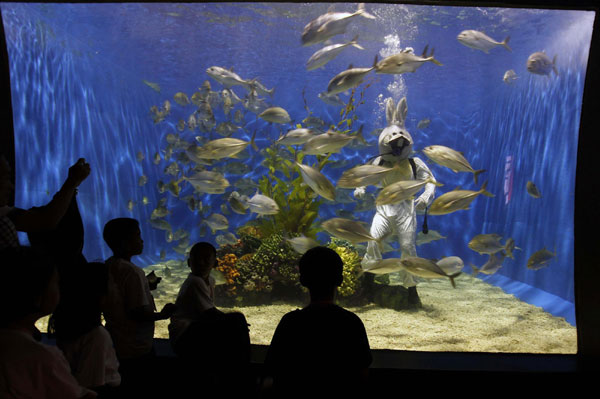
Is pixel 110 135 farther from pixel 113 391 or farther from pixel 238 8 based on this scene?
pixel 113 391

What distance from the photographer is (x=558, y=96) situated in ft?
28.5

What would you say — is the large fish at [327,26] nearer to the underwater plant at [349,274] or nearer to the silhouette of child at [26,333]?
the underwater plant at [349,274]

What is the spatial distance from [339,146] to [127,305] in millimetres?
2848

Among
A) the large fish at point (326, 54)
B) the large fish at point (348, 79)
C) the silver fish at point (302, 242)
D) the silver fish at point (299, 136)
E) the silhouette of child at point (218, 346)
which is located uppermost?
the large fish at point (326, 54)

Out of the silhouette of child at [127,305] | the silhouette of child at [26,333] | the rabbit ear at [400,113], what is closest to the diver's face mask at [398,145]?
the rabbit ear at [400,113]

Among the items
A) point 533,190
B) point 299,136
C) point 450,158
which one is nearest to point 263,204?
point 299,136

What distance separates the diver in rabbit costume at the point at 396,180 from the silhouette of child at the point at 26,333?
4.73 meters

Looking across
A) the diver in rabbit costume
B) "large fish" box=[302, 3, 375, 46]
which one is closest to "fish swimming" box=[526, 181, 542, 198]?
the diver in rabbit costume

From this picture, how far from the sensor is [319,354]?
5.13ft

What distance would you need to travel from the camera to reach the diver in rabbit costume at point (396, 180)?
18.2ft

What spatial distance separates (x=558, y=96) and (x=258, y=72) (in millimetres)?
9687

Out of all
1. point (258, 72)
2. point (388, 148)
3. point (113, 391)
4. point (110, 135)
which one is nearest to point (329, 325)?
point (113, 391)

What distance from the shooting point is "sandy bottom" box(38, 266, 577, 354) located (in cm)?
427

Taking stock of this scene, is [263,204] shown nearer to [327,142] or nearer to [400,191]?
[327,142]
